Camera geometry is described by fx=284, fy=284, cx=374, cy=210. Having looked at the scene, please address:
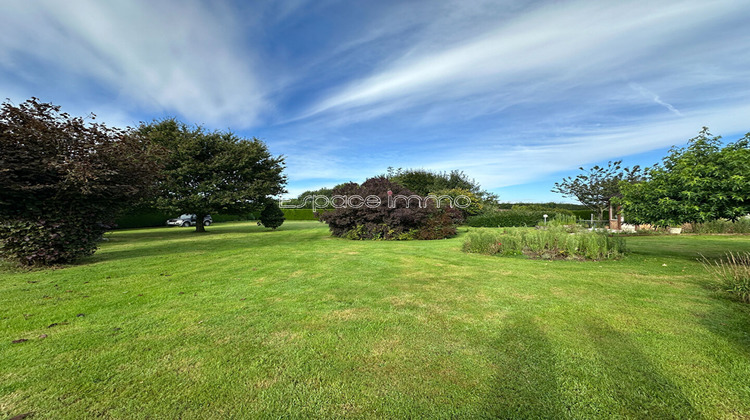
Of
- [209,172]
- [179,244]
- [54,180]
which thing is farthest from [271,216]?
[54,180]

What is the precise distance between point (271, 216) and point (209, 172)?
4.81 metres

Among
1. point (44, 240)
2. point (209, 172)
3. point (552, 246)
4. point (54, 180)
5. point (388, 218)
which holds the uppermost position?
point (209, 172)

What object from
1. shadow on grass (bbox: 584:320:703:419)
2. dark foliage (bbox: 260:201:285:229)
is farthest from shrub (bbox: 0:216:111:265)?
dark foliage (bbox: 260:201:285:229)

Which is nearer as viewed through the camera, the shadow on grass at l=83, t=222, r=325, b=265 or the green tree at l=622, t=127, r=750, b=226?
the green tree at l=622, t=127, r=750, b=226

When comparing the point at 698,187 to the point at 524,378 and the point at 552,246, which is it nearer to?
the point at 552,246

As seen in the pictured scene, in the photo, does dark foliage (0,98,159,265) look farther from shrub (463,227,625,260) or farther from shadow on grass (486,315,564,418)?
shrub (463,227,625,260)

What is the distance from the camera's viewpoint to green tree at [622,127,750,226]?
5281mm

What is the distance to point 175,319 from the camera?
3307mm

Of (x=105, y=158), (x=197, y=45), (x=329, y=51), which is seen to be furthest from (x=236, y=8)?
(x=105, y=158)

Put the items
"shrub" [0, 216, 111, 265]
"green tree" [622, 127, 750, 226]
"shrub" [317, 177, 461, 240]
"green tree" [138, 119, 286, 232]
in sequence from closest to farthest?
"green tree" [622, 127, 750, 226], "shrub" [0, 216, 111, 265], "shrub" [317, 177, 461, 240], "green tree" [138, 119, 286, 232]

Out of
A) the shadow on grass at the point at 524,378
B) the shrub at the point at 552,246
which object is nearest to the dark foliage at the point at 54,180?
the shadow on grass at the point at 524,378

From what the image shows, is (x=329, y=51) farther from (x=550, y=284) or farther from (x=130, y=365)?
(x=130, y=365)

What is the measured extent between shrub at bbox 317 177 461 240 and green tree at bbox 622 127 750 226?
24.0ft

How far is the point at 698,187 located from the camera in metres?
5.64
